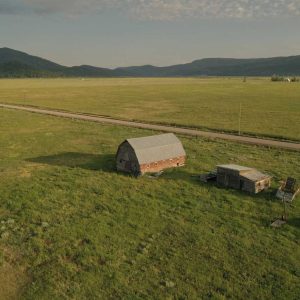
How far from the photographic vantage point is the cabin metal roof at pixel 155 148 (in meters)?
36.8

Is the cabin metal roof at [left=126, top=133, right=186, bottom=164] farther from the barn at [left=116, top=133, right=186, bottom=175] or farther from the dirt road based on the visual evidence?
the dirt road

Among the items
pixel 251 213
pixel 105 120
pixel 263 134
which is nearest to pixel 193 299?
pixel 251 213

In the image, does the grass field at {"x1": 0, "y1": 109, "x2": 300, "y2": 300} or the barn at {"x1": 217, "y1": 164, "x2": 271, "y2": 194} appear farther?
the barn at {"x1": 217, "y1": 164, "x2": 271, "y2": 194}

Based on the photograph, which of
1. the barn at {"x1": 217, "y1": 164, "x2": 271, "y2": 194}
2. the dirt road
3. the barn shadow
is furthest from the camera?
the dirt road

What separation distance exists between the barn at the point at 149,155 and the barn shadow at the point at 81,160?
2.22 m

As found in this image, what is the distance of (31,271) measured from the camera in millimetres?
21094

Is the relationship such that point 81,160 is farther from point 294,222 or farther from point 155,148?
point 294,222

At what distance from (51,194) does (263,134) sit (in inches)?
1407

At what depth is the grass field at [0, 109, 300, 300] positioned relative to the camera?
19.7m

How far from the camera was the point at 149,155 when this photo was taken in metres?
37.2

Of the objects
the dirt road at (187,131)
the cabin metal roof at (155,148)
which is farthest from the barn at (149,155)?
the dirt road at (187,131)

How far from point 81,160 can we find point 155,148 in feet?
32.0

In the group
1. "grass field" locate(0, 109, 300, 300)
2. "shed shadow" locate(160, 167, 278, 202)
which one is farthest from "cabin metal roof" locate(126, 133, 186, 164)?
"grass field" locate(0, 109, 300, 300)

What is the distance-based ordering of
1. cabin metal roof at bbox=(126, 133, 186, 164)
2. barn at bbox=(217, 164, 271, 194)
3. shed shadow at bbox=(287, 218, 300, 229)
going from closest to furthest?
1. shed shadow at bbox=(287, 218, 300, 229)
2. barn at bbox=(217, 164, 271, 194)
3. cabin metal roof at bbox=(126, 133, 186, 164)
